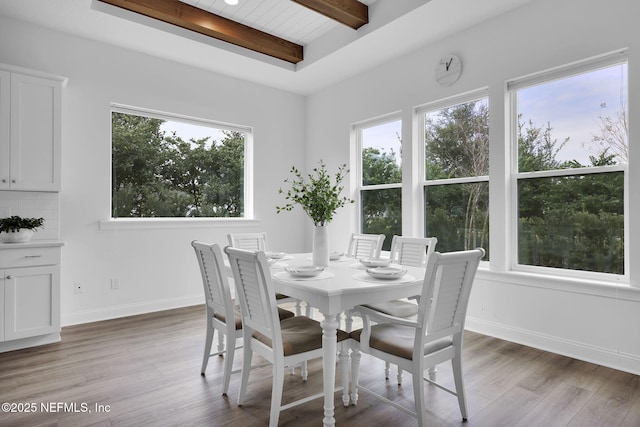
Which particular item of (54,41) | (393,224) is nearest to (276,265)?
(393,224)

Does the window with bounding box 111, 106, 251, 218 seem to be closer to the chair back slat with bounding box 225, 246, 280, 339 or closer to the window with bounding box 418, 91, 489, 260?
the window with bounding box 418, 91, 489, 260

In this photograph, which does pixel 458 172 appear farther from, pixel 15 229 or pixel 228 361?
pixel 15 229

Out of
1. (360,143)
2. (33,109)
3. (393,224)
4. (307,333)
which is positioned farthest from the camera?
(360,143)

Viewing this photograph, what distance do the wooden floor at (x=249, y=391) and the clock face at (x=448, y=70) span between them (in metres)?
2.50

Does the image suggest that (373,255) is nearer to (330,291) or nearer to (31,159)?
(330,291)

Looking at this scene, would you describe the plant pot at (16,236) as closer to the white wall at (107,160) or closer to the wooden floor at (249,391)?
the white wall at (107,160)

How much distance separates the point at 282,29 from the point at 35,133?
2580mm

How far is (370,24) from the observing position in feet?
12.1

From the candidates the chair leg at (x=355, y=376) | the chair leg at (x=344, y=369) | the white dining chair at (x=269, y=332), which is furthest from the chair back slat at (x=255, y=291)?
the chair leg at (x=355, y=376)

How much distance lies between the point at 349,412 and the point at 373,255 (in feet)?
4.87

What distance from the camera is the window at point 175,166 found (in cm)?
420

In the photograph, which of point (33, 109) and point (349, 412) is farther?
point (33, 109)

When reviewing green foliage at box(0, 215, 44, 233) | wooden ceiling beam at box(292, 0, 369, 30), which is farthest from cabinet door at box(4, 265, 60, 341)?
wooden ceiling beam at box(292, 0, 369, 30)

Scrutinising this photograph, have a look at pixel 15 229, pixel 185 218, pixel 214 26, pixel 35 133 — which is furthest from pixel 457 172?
pixel 15 229
